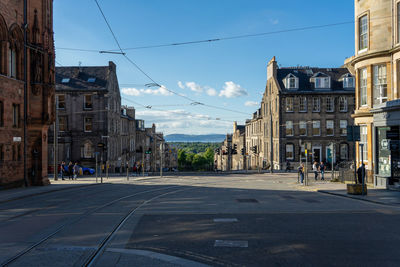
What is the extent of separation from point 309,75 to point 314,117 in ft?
21.4

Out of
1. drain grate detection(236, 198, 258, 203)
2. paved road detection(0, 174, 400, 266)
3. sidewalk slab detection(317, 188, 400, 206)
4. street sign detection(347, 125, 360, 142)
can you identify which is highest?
street sign detection(347, 125, 360, 142)

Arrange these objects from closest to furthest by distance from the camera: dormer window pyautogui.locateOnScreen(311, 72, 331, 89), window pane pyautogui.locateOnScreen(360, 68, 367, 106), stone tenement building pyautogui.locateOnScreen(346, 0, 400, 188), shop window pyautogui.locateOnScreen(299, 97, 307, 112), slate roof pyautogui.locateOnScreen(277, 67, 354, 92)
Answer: stone tenement building pyautogui.locateOnScreen(346, 0, 400, 188) → window pane pyautogui.locateOnScreen(360, 68, 367, 106) → shop window pyautogui.locateOnScreen(299, 97, 307, 112) → dormer window pyautogui.locateOnScreen(311, 72, 331, 89) → slate roof pyautogui.locateOnScreen(277, 67, 354, 92)

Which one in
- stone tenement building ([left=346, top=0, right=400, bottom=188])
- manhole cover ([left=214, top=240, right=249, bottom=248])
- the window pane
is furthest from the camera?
the window pane

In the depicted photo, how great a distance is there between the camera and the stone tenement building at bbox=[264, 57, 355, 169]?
171 ft

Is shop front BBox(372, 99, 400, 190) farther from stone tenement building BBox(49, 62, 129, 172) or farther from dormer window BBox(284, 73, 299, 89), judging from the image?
stone tenement building BBox(49, 62, 129, 172)

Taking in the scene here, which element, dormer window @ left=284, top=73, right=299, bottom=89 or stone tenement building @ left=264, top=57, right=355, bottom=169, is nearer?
stone tenement building @ left=264, top=57, right=355, bottom=169

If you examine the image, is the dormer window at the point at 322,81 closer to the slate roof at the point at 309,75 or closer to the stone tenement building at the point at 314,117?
the stone tenement building at the point at 314,117

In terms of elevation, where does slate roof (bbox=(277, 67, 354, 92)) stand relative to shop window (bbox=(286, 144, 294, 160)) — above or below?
above

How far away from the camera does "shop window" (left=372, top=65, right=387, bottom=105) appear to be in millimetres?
24141

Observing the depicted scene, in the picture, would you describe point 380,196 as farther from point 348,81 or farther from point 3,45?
Result: point 348,81

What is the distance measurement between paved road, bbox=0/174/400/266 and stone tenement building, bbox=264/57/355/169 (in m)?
36.2

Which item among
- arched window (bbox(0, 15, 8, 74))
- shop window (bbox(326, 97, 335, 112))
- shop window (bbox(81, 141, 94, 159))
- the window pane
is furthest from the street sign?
shop window (bbox(81, 141, 94, 159))

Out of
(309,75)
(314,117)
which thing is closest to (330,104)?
(314,117)

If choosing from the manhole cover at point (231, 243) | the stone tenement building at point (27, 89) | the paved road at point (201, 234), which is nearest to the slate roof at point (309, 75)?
the stone tenement building at point (27, 89)
